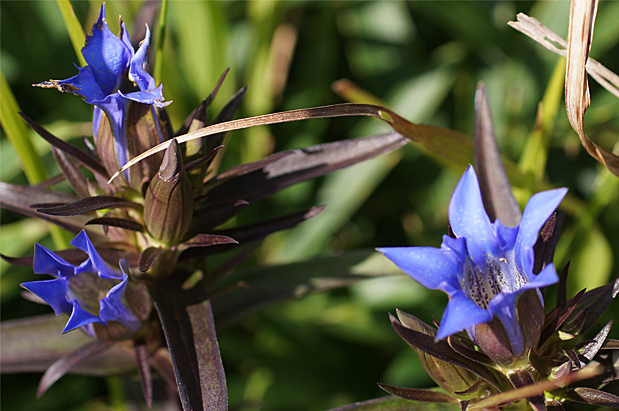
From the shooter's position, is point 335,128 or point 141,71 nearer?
point 141,71

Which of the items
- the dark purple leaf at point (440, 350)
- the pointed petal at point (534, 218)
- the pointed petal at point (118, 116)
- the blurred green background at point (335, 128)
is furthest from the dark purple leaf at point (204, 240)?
the blurred green background at point (335, 128)

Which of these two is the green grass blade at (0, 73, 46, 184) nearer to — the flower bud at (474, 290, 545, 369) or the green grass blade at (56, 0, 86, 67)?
the green grass blade at (56, 0, 86, 67)

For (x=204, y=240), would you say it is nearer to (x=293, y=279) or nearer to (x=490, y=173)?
(x=293, y=279)

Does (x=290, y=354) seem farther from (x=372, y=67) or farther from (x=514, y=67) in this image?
(x=514, y=67)

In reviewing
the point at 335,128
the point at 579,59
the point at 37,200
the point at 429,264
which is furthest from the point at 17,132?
the point at 335,128

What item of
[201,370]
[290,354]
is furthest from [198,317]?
[290,354]

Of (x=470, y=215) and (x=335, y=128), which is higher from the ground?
(x=470, y=215)

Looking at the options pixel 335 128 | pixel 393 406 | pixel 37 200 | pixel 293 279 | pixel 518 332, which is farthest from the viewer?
pixel 335 128
